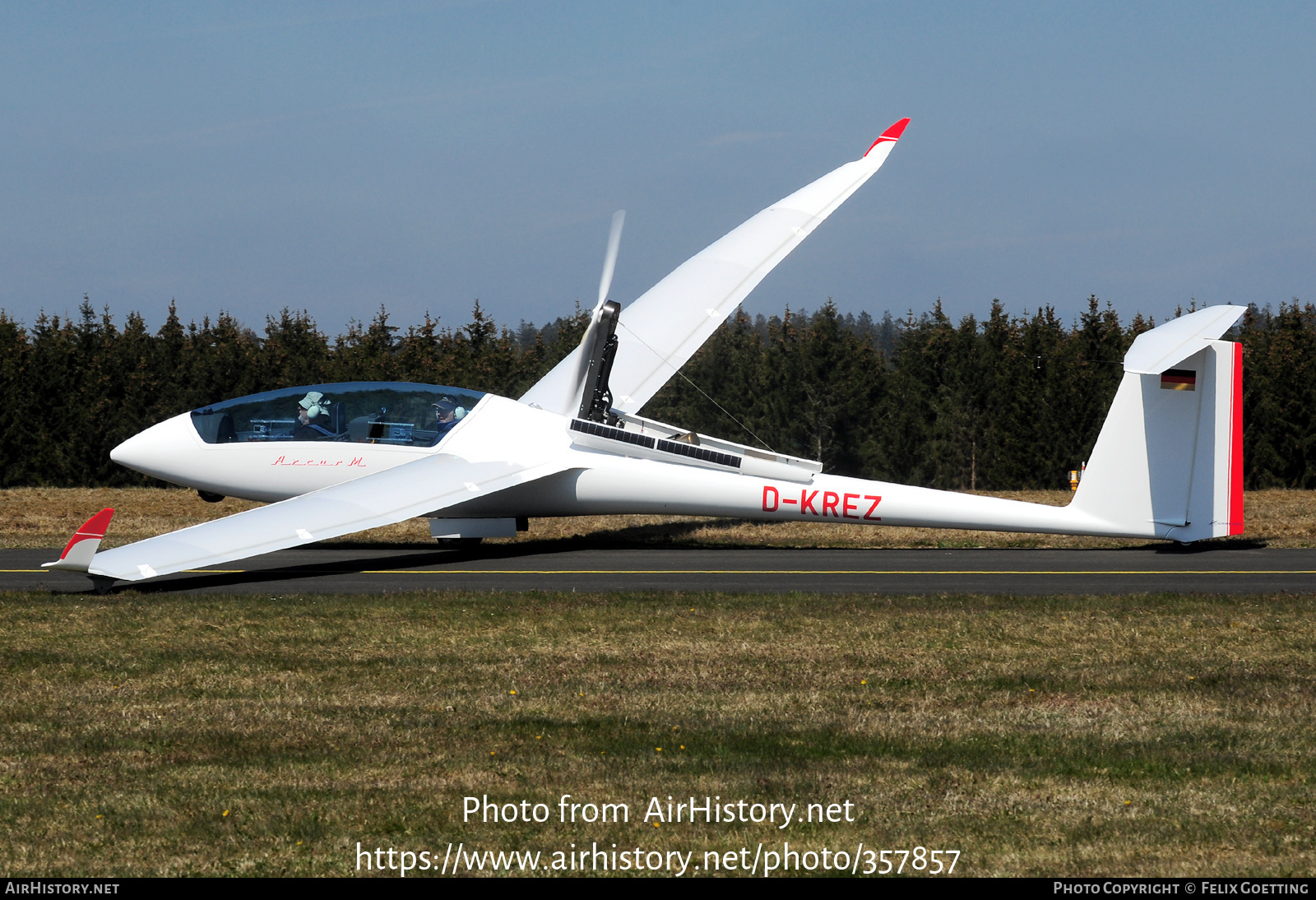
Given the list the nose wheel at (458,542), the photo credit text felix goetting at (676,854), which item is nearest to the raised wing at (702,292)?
the nose wheel at (458,542)

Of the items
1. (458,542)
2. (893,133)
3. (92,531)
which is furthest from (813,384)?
(92,531)

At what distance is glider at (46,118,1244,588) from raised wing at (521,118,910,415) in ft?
3.37

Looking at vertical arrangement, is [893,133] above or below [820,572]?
above

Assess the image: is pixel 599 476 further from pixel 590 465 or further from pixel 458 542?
pixel 458 542

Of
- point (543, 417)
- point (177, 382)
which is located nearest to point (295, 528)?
point (543, 417)

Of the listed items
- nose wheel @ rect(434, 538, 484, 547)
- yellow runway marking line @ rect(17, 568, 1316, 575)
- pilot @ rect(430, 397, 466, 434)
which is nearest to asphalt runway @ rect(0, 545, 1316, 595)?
→ yellow runway marking line @ rect(17, 568, 1316, 575)

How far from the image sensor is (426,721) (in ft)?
29.1

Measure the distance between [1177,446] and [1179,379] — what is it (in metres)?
0.93

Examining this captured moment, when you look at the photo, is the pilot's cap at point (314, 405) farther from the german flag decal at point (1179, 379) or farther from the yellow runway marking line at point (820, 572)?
the german flag decal at point (1179, 379)

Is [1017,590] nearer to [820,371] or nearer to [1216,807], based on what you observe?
[1216,807]

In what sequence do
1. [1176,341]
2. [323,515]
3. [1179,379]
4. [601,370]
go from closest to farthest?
[323,515] → [1176,341] → [1179,379] → [601,370]

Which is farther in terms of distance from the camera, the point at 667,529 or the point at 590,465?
the point at 667,529

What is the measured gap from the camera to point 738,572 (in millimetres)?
A: 16656

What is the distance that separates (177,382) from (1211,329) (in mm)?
43153
